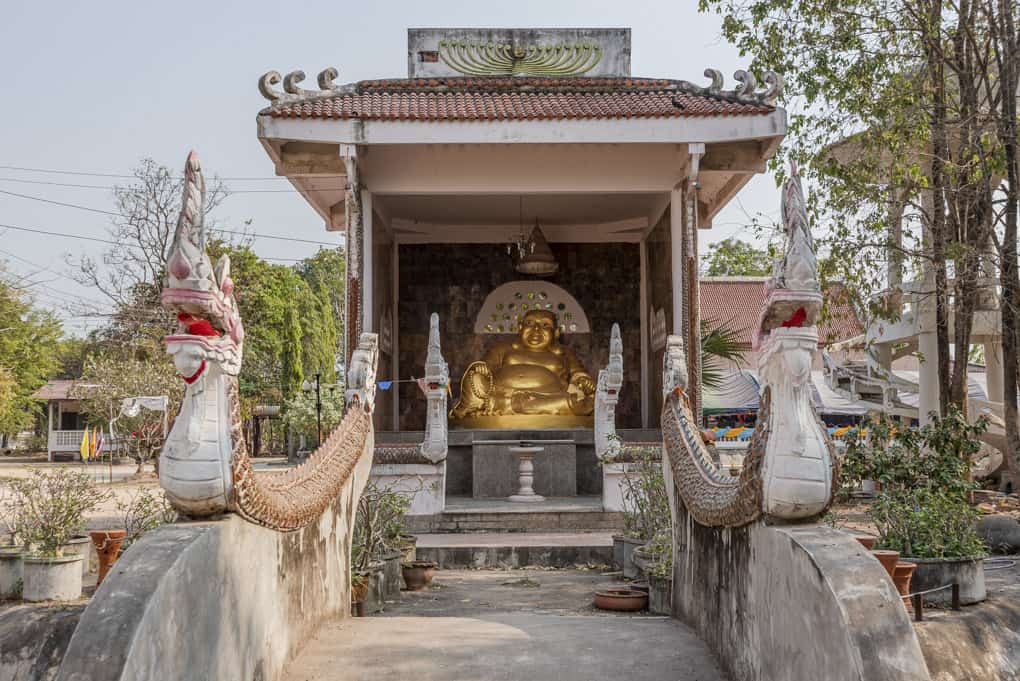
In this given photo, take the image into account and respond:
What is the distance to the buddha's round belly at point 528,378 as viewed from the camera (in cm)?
1418

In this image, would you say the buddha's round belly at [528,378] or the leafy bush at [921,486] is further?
the buddha's round belly at [528,378]

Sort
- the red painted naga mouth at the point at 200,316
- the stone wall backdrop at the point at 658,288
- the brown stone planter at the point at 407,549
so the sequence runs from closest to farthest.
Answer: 1. the red painted naga mouth at the point at 200,316
2. the brown stone planter at the point at 407,549
3. the stone wall backdrop at the point at 658,288

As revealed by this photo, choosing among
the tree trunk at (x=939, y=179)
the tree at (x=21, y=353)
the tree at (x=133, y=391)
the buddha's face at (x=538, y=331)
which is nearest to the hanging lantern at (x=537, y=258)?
the buddha's face at (x=538, y=331)

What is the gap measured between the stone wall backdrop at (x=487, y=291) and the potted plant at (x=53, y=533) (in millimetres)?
7581

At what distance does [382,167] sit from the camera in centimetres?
1225

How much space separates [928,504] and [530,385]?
25.7 ft

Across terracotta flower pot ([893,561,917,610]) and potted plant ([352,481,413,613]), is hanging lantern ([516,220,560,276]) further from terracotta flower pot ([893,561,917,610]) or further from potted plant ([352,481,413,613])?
terracotta flower pot ([893,561,917,610])

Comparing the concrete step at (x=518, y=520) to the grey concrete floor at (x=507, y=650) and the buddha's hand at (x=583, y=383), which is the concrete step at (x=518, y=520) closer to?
the grey concrete floor at (x=507, y=650)

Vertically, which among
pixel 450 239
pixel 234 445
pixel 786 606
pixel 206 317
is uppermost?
pixel 450 239

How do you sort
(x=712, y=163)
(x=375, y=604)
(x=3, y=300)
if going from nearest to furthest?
1. (x=375, y=604)
2. (x=712, y=163)
3. (x=3, y=300)

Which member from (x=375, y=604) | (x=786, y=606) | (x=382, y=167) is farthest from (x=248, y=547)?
(x=382, y=167)

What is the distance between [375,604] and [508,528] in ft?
10.9

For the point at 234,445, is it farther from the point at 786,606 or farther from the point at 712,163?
the point at 712,163

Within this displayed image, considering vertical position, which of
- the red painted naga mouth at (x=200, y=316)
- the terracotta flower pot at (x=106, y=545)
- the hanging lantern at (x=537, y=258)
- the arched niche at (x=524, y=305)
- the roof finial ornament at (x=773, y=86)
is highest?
the roof finial ornament at (x=773, y=86)
